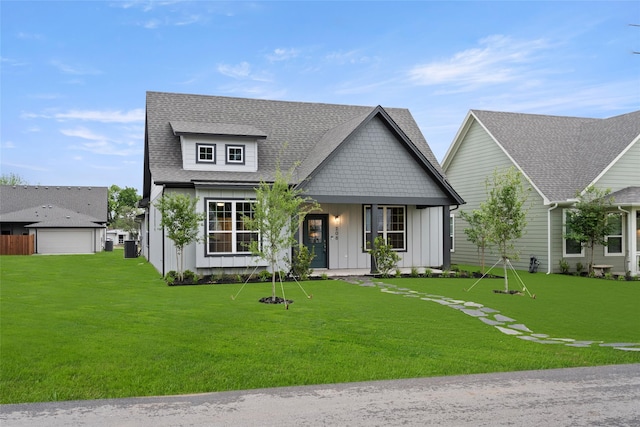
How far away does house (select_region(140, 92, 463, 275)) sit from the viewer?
58.6ft

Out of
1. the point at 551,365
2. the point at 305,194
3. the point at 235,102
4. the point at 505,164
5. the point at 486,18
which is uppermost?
the point at 486,18

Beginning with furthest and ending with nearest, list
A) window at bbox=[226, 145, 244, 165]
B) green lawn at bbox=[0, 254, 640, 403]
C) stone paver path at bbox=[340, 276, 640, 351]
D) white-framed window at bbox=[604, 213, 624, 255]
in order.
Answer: white-framed window at bbox=[604, 213, 624, 255] → window at bbox=[226, 145, 244, 165] → stone paver path at bbox=[340, 276, 640, 351] → green lawn at bbox=[0, 254, 640, 403]

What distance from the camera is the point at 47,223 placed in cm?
3744

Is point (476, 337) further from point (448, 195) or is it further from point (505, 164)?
point (505, 164)

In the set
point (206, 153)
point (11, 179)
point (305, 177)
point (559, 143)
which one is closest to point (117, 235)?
point (11, 179)

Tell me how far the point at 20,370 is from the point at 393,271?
586 inches

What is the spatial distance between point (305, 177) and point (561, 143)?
13224 millimetres

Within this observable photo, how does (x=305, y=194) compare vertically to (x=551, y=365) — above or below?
above

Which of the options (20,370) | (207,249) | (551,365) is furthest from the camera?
(207,249)

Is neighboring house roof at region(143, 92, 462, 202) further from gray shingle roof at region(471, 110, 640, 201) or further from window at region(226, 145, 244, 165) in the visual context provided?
gray shingle roof at region(471, 110, 640, 201)

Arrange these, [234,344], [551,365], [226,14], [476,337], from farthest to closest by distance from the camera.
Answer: [226,14], [476,337], [234,344], [551,365]

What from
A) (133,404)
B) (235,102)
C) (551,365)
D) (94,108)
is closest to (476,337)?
(551,365)

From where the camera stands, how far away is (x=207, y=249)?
17.5 metres

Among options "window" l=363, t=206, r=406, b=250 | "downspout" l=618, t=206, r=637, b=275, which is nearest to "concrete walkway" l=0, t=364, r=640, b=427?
"window" l=363, t=206, r=406, b=250
